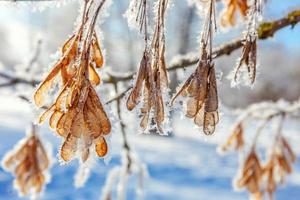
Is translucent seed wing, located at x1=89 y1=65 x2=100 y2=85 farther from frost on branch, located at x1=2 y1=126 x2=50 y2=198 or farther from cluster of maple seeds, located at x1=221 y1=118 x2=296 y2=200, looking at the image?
cluster of maple seeds, located at x1=221 y1=118 x2=296 y2=200

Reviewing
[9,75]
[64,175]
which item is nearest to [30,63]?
[9,75]

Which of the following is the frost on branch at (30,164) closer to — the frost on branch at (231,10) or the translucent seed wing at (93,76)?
the frost on branch at (231,10)

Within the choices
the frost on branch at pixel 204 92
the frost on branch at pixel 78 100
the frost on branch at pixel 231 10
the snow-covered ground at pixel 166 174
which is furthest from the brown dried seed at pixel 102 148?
the snow-covered ground at pixel 166 174

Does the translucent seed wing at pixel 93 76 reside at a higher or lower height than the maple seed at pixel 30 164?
higher

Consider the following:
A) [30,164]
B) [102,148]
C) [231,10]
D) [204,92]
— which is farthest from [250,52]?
[30,164]

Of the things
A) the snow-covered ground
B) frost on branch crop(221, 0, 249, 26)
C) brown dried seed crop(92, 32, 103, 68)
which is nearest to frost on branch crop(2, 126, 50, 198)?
frost on branch crop(221, 0, 249, 26)
